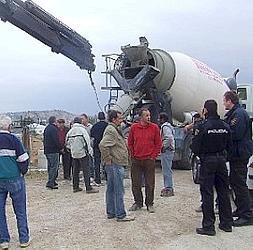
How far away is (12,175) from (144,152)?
9.24 feet

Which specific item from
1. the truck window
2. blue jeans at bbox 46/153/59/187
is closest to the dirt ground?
blue jeans at bbox 46/153/59/187

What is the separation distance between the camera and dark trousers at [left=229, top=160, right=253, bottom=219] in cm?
786

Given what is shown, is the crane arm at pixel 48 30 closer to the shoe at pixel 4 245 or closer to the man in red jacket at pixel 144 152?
the man in red jacket at pixel 144 152

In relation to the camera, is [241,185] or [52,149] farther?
[52,149]

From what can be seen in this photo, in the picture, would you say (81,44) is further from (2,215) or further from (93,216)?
(2,215)

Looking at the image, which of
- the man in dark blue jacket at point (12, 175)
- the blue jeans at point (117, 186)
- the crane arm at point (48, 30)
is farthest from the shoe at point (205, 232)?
the crane arm at point (48, 30)

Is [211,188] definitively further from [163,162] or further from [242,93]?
[242,93]

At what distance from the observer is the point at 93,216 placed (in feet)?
28.6

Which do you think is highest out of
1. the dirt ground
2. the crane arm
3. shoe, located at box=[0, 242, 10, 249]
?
the crane arm

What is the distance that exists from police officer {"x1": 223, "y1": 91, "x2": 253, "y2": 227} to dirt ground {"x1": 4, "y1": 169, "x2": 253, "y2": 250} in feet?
1.27

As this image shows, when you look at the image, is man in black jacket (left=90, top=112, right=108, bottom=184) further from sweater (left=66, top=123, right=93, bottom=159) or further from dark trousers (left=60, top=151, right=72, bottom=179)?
dark trousers (left=60, top=151, right=72, bottom=179)

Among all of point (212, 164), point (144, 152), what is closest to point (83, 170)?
point (144, 152)

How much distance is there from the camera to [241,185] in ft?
25.9

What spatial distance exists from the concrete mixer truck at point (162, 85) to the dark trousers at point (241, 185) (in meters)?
5.93
